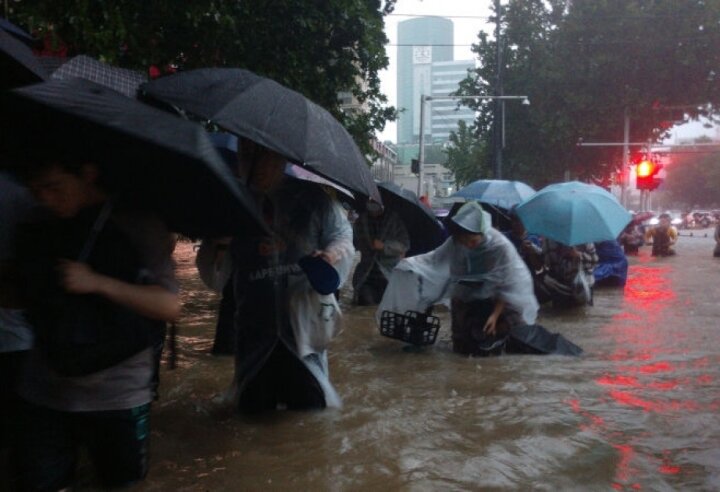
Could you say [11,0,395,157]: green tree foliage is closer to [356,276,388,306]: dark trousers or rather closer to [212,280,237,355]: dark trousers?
[212,280,237,355]: dark trousers

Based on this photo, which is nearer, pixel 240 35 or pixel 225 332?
pixel 225 332

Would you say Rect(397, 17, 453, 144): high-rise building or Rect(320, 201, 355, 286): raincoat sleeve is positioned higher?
Rect(397, 17, 453, 144): high-rise building

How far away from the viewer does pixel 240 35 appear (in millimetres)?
9156

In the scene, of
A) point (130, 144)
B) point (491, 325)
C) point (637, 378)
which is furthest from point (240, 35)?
point (130, 144)

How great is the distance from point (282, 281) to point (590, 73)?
94.1 feet

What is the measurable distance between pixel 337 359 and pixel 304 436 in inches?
96.9

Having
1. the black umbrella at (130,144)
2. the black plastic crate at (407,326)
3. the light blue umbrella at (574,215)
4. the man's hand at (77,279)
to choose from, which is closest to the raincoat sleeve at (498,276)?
the black plastic crate at (407,326)

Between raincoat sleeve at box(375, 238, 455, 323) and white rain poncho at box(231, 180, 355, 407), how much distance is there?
2.33 metres

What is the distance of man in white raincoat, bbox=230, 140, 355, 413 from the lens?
4.11 meters

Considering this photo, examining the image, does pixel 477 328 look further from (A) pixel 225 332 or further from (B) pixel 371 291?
(B) pixel 371 291

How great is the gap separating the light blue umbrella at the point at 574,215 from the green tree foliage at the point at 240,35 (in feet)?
12.2

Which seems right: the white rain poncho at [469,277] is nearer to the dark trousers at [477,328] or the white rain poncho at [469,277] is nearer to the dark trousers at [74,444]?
the dark trousers at [477,328]

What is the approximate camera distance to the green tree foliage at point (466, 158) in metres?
38.8

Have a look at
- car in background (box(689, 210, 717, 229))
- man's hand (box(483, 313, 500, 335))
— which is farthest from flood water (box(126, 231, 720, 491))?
car in background (box(689, 210, 717, 229))
